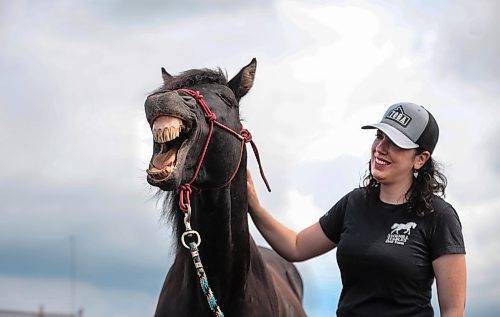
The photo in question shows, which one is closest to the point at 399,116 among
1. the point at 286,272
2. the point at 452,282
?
the point at 452,282

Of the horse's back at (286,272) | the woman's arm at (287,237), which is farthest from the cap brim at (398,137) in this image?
the horse's back at (286,272)

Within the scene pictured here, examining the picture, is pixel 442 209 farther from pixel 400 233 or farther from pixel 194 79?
pixel 194 79

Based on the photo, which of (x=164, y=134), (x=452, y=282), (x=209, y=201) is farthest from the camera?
(x=209, y=201)

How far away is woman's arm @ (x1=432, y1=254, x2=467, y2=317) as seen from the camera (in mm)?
4191

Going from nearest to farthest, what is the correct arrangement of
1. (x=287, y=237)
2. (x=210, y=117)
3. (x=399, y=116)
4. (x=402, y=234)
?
(x=402, y=234), (x=399, y=116), (x=210, y=117), (x=287, y=237)

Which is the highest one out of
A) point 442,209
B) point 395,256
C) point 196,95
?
point 196,95

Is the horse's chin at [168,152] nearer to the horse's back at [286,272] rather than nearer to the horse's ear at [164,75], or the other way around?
the horse's ear at [164,75]

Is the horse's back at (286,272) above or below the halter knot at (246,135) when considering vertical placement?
above

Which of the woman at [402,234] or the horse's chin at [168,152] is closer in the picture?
the horse's chin at [168,152]

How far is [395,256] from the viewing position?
14.0 ft

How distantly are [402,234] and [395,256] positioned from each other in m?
0.12

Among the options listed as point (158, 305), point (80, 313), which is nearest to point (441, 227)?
point (158, 305)

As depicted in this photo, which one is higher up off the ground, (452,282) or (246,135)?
(246,135)

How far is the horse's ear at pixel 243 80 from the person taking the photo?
5278mm
